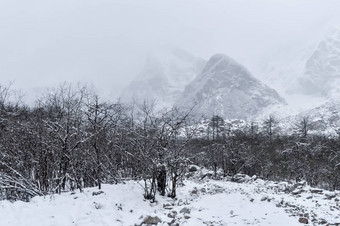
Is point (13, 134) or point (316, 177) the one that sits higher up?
point (13, 134)

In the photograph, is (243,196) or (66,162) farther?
(243,196)

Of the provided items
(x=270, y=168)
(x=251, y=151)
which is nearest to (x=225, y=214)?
(x=270, y=168)

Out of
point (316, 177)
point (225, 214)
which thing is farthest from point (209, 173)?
point (225, 214)

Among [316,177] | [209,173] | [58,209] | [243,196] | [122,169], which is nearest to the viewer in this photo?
[58,209]

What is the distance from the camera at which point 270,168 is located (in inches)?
1177

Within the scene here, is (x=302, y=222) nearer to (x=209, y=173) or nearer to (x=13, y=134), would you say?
(x=13, y=134)

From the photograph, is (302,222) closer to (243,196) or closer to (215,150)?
(243,196)

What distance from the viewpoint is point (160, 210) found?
39.5 feet

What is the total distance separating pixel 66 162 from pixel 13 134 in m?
3.59

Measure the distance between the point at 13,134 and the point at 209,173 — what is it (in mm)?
19717

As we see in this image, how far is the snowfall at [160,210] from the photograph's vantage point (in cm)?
945

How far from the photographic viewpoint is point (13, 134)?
1460 cm

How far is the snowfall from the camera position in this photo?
31.0 feet

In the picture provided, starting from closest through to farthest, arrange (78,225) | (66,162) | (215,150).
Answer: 1. (78,225)
2. (66,162)
3. (215,150)
